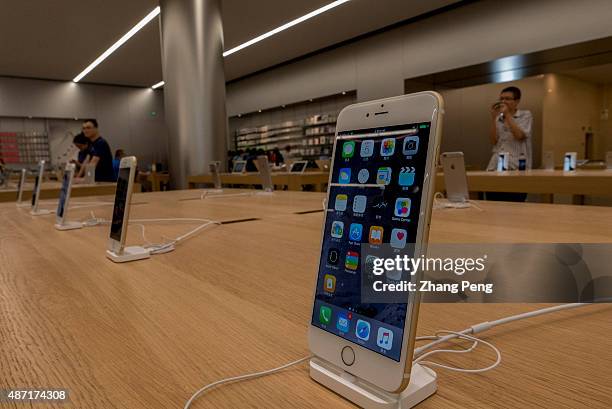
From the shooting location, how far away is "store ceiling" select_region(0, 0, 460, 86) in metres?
5.79

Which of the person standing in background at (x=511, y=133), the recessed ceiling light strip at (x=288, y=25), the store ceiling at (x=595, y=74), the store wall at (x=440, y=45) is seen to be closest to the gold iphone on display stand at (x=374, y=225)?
the person standing in background at (x=511, y=133)

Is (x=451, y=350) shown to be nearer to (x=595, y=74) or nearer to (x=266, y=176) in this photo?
(x=266, y=176)

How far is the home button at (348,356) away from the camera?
1.19 feet

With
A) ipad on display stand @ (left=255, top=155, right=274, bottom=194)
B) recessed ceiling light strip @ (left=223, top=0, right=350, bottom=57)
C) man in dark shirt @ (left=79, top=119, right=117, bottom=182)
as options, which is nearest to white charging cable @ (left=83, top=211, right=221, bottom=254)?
ipad on display stand @ (left=255, top=155, right=274, bottom=194)

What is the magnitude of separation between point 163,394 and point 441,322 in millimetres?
313

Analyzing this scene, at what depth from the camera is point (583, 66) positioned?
18.5ft

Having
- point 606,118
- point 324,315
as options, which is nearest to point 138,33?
point 606,118

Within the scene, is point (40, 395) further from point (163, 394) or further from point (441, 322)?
point (441, 322)

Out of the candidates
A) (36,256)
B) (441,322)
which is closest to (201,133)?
(36,256)

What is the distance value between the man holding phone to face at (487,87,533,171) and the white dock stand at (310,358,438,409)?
143 inches

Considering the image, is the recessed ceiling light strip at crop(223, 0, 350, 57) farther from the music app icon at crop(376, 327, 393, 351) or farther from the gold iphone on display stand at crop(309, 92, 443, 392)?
the music app icon at crop(376, 327, 393, 351)

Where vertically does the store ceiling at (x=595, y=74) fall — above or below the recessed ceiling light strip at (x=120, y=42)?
below

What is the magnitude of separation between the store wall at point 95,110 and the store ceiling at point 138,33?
54 cm

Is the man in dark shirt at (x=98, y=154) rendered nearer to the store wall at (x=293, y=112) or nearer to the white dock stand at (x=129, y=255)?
the white dock stand at (x=129, y=255)
